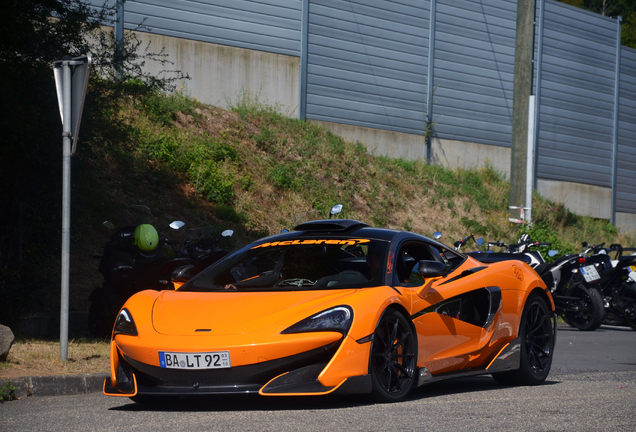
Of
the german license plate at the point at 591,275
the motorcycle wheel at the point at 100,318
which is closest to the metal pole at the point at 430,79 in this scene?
the german license plate at the point at 591,275

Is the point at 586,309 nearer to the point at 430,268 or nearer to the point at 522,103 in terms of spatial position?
the point at 522,103

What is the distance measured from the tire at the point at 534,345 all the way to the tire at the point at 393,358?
63.3 inches

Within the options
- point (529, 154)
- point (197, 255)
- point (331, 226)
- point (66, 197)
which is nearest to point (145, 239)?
point (197, 255)

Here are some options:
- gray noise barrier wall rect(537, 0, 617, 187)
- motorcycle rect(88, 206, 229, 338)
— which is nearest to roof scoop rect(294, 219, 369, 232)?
motorcycle rect(88, 206, 229, 338)

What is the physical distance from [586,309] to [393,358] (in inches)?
318

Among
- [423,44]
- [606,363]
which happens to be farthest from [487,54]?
[606,363]

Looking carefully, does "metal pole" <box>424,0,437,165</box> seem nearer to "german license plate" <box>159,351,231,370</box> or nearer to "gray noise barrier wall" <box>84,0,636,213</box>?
"gray noise barrier wall" <box>84,0,636,213</box>

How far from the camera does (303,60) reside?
2169cm

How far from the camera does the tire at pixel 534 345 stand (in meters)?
6.86

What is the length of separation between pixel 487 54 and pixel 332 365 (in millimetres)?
22852

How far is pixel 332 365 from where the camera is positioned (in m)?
4.99

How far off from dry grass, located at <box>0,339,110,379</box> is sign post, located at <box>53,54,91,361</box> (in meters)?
0.44

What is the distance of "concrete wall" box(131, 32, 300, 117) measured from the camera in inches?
774

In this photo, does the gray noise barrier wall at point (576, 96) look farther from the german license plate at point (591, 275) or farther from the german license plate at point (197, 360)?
the german license plate at point (197, 360)
